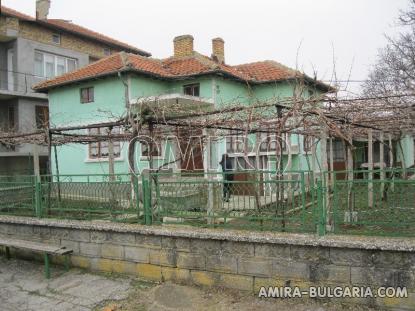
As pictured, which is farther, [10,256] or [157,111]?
[10,256]

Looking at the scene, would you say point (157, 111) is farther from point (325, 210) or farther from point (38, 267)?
point (38, 267)

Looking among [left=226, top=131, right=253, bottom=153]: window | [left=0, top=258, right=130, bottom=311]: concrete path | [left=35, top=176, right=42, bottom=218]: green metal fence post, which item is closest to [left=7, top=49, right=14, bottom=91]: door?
[left=226, top=131, right=253, bottom=153]: window

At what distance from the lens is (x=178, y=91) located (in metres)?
16.4

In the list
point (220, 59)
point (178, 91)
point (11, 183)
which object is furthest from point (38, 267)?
point (220, 59)

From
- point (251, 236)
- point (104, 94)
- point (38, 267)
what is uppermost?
point (104, 94)

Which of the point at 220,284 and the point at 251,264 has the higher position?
the point at 251,264

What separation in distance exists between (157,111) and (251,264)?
3172mm

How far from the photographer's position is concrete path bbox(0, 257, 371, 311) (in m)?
5.15

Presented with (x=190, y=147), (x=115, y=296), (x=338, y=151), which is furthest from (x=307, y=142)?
(x=115, y=296)

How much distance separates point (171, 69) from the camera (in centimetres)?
1736

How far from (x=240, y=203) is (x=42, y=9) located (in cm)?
2148

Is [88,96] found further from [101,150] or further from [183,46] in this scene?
[183,46]

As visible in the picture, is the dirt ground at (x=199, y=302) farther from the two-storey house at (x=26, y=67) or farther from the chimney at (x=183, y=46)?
the two-storey house at (x=26, y=67)

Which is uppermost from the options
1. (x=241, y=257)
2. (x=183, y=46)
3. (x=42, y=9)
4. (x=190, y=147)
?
(x=42, y=9)
